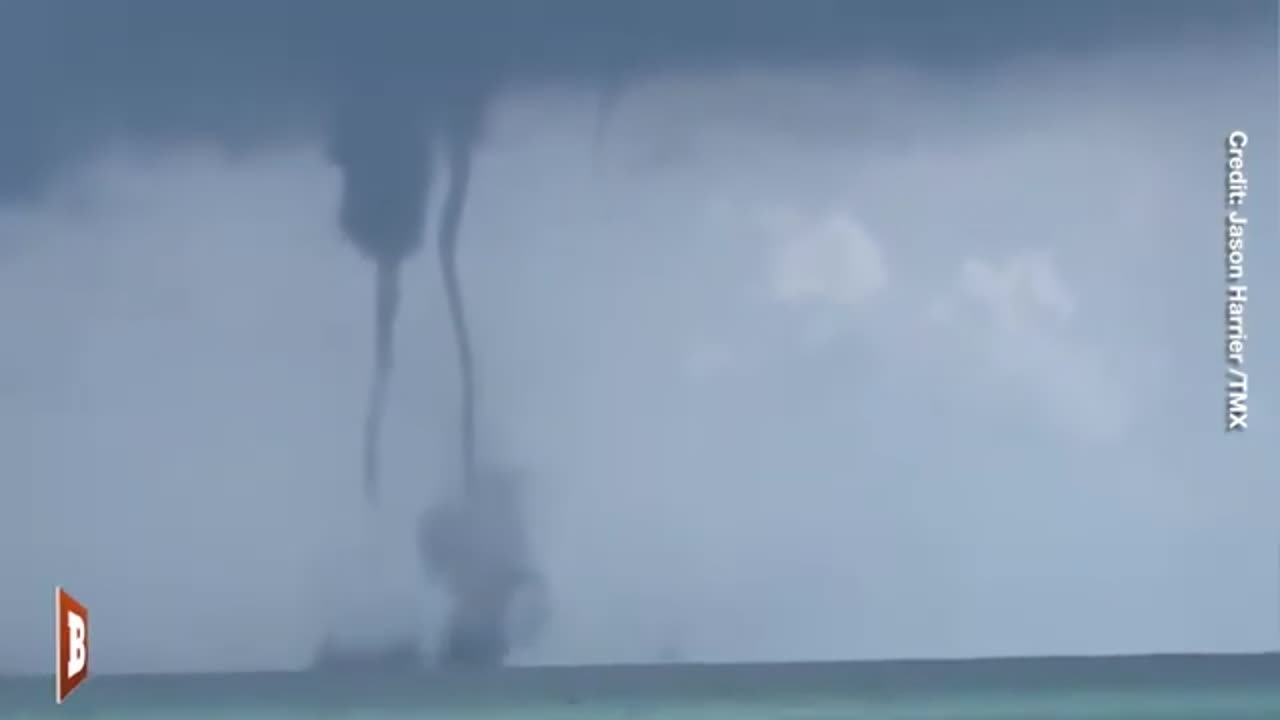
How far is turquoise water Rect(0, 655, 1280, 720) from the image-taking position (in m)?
6.54

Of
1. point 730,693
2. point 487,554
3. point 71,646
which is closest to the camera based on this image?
point 71,646

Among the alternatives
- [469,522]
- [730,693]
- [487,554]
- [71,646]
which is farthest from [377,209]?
[730,693]

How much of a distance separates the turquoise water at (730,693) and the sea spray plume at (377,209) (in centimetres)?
95

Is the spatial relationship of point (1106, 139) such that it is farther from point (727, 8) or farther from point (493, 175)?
point (493, 175)

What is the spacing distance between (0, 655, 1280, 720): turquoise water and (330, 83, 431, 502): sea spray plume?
955 mm

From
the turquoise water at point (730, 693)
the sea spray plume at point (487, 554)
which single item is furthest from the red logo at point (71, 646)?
the sea spray plume at point (487, 554)

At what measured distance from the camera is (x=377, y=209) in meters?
7.07

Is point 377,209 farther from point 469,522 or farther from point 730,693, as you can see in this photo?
point 730,693

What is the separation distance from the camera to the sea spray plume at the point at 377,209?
7.06 metres

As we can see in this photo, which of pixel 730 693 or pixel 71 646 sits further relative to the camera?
pixel 730 693

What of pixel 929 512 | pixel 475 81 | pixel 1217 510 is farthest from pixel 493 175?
pixel 1217 510

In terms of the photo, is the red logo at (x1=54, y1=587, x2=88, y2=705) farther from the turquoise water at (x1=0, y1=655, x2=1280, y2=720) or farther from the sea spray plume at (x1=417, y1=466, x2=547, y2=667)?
the sea spray plume at (x1=417, y1=466, x2=547, y2=667)

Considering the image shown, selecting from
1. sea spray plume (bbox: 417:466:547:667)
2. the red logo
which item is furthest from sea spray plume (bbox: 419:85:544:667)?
the red logo

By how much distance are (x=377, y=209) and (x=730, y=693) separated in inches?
104
